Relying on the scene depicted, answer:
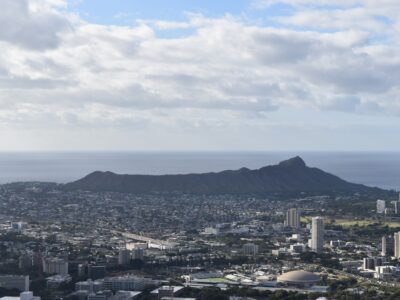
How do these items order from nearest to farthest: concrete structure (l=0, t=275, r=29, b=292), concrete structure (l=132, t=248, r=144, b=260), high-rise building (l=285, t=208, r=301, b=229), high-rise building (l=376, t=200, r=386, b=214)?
1. concrete structure (l=0, t=275, r=29, b=292)
2. concrete structure (l=132, t=248, r=144, b=260)
3. high-rise building (l=285, t=208, r=301, b=229)
4. high-rise building (l=376, t=200, r=386, b=214)

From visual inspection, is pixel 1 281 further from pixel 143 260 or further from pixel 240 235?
pixel 240 235

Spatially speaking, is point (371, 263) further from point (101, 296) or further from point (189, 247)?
point (101, 296)

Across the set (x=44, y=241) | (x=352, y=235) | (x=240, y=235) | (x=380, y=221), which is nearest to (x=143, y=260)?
(x=44, y=241)

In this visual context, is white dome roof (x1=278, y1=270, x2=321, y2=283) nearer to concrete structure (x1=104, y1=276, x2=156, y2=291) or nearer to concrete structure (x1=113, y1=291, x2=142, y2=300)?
concrete structure (x1=104, y1=276, x2=156, y2=291)

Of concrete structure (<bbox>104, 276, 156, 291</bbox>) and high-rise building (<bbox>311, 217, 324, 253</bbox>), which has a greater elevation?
high-rise building (<bbox>311, 217, 324, 253</bbox>)

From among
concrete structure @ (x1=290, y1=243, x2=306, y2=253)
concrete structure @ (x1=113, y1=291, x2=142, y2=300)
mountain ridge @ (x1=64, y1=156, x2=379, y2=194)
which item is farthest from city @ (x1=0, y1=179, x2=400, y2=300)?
mountain ridge @ (x1=64, y1=156, x2=379, y2=194)

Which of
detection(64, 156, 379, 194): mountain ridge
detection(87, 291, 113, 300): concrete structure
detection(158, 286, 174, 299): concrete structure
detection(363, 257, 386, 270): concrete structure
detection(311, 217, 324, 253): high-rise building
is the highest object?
detection(64, 156, 379, 194): mountain ridge
